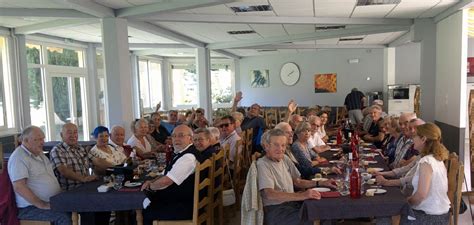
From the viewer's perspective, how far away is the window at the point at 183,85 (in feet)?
47.7

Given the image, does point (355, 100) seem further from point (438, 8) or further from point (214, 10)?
point (214, 10)

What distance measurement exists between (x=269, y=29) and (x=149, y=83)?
638cm

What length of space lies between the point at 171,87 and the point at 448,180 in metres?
12.2

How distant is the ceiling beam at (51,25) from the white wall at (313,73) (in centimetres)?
837

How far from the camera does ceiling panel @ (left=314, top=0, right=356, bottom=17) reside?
18.7ft

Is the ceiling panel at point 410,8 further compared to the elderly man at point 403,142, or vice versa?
the ceiling panel at point 410,8

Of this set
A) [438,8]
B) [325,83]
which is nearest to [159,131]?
[438,8]

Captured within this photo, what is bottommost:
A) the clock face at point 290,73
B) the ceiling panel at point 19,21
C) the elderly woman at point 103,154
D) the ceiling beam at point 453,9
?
the elderly woman at point 103,154

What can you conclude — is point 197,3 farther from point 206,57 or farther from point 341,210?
point 206,57

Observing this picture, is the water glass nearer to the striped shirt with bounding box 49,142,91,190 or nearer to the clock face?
the striped shirt with bounding box 49,142,91,190

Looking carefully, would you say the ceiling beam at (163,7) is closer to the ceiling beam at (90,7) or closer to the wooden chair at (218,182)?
the ceiling beam at (90,7)

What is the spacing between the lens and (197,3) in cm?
508

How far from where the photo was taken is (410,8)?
6.21m

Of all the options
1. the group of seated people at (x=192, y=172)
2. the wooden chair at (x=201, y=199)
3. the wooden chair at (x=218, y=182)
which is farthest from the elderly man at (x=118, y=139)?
the wooden chair at (x=201, y=199)
